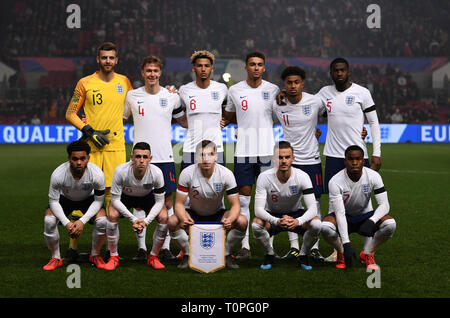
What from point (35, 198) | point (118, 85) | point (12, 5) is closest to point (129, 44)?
point (12, 5)

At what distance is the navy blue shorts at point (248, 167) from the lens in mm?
6184

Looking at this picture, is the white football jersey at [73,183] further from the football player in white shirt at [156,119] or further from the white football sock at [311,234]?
the white football sock at [311,234]

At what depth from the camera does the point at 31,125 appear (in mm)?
23422

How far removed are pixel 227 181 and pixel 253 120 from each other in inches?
37.3

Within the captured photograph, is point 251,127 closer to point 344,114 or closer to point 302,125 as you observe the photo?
point 302,125

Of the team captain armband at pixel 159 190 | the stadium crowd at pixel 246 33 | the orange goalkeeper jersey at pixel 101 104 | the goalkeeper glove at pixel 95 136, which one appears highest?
the stadium crowd at pixel 246 33

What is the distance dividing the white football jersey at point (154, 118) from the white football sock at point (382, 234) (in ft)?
7.08

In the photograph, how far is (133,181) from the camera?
5.62 meters

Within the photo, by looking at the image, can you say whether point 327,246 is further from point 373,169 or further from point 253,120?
point 253,120

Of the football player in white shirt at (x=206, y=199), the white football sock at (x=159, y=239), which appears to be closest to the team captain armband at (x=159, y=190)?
the football player in white shirt at (x=206, y=199)

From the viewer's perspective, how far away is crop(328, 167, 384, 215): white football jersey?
17.8 ft

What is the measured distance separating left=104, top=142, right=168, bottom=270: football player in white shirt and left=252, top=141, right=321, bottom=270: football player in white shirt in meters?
0.91

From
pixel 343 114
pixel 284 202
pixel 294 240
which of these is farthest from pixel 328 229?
pixel 343 114

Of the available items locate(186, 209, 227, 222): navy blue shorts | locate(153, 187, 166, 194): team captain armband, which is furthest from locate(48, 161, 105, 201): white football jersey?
locate(186, 209, 227, 222): navy blue shorts
